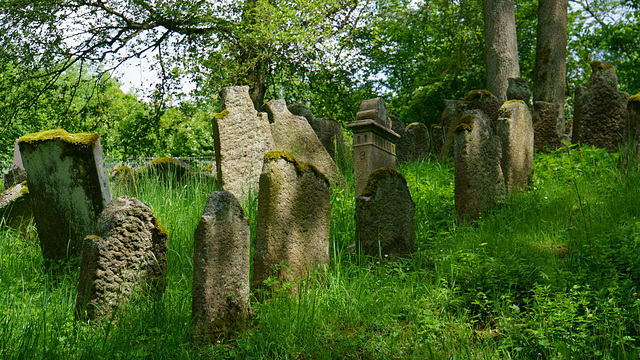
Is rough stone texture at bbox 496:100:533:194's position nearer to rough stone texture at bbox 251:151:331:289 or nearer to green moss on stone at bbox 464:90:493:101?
green moss on stone at bbox 464:90:493:101

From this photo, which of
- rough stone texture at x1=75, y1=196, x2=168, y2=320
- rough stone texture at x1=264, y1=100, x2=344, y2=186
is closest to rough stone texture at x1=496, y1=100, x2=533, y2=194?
rough stone texture at x1=264, y1=100, x2=344, y2=186

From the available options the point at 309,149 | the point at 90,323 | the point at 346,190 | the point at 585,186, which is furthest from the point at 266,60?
the point at 90,323

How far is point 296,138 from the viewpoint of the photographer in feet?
26.2

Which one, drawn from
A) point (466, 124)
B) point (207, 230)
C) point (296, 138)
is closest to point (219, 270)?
point (207, 230)

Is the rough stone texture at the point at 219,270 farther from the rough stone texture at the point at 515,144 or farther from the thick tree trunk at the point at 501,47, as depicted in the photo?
the thick tree trunk at the point at 501,47

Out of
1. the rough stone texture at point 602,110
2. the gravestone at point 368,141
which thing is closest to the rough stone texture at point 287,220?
the gravestone at point 368,141

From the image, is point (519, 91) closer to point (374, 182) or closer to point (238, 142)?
point (238, 142)

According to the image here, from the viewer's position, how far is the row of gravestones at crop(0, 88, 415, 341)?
12.1 ft

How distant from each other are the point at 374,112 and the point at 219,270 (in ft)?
10.7

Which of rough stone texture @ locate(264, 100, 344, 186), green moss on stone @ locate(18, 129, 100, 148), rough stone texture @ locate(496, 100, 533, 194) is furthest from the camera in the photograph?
rough stone texture @ locate(264, 100, 344, 186)

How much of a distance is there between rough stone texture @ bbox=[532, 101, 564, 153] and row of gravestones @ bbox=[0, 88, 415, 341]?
470 cm

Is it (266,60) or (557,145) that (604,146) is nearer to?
(557,145)

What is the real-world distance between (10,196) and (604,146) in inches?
332

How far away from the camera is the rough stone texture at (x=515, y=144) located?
263 inches
